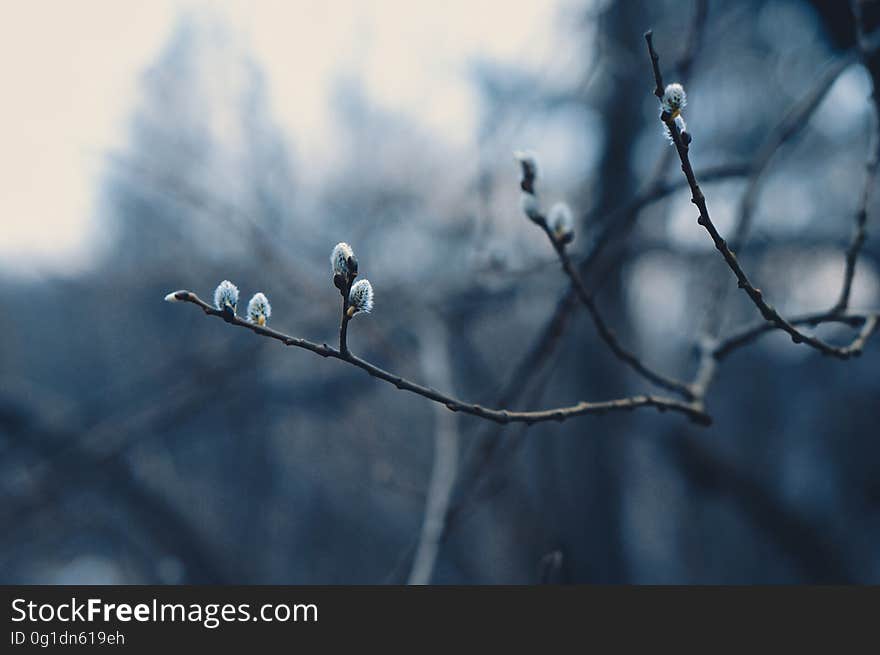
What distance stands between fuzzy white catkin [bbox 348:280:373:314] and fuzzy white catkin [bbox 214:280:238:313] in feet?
0.52

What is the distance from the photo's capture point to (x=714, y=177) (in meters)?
2.02

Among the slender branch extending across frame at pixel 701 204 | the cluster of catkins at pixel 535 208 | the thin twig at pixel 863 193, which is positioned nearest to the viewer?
the slender branch extending across frame at pixel 701 204

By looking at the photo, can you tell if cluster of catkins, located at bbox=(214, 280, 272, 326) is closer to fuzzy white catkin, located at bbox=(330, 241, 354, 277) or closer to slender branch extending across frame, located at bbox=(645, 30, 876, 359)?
fuzzy white catkin, located at bbox=(330, 241, 354, 277)

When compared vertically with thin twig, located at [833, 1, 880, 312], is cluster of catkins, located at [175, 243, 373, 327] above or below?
below

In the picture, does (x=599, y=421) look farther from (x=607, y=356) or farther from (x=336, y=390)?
(x=336, y=390)

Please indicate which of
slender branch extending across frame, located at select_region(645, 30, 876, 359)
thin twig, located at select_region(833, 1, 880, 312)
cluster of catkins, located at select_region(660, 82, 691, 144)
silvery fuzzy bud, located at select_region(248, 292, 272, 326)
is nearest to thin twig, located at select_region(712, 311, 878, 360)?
thin twig, located at select_region(833, 1, 880, 312)

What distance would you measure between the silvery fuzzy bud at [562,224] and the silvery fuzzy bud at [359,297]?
45 cm

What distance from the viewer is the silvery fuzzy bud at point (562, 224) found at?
121 centimetres

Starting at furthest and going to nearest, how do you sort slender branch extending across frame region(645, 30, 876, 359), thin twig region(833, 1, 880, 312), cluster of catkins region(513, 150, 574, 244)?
1. thin twig region(833, 1, 880, 312)
2. cluster of catkins region(513, 150, 574, 244)
3. slender branch extending across frame region(645, 30, 876, 359)

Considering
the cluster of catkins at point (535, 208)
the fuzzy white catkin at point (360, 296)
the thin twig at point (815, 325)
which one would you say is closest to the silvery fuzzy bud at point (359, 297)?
the fuzzy white catkin at point (360, 296)

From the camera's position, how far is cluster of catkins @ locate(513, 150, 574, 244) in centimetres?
115

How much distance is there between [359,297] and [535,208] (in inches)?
16.1

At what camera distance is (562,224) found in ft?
4.00

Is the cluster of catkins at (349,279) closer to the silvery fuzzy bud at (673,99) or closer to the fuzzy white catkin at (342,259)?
the fuzzy white catkin at (342,259)
